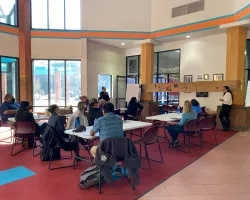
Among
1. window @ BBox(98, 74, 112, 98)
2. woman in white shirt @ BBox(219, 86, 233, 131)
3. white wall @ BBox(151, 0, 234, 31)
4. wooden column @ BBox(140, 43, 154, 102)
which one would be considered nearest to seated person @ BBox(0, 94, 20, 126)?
window @ BBox(98, 74, 112, 98)

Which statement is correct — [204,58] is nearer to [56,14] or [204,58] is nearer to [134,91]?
[134,91]

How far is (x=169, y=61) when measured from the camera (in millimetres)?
10586

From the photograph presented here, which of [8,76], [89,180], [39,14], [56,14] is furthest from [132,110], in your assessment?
[39,14]

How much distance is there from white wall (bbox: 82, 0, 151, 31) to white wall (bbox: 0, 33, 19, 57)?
2.98 m

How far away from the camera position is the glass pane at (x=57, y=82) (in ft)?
33.8

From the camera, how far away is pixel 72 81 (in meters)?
10.5

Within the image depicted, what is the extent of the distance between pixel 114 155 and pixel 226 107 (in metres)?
5.56

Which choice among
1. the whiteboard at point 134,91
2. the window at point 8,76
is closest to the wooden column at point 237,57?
the whiteboard at point 134,91

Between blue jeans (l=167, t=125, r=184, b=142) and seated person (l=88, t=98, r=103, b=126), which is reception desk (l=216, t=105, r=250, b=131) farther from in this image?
seated person (l=88, t=98, r=103, b=126)

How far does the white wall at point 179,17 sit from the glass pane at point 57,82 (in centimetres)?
458

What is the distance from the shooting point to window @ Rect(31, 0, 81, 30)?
32.7ft

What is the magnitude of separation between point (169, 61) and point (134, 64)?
7.01 ft

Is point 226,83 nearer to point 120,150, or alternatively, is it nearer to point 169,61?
point 169,61

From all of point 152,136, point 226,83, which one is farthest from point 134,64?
point 152,136
